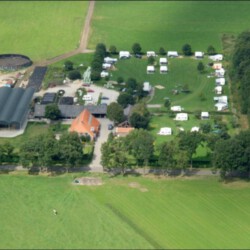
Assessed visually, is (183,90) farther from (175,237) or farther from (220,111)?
(175,237)

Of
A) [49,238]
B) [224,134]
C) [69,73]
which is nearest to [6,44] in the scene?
[69,73]

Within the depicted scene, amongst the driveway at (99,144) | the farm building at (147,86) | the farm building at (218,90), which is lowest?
the driveway at (99,144)

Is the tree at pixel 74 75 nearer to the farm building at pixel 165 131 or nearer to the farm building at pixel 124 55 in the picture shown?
the farm building at pixel 124 55

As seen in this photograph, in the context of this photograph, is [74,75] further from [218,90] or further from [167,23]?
[167,23]

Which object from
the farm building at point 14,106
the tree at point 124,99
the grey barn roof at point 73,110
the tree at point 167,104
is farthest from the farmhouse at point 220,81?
the farm building at point 14,106

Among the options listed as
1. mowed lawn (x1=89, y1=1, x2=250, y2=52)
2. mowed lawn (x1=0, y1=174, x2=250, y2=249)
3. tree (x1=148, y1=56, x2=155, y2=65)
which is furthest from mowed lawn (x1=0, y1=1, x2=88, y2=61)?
mowed lawn (x1=0, y1=174, x2=250, y2=249)

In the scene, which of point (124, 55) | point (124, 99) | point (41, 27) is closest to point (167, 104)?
point (124, 99)

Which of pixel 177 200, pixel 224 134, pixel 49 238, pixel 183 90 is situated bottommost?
pixel 49 238
